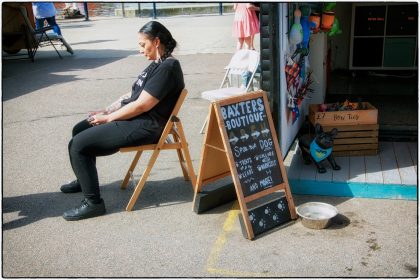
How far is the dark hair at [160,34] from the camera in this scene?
12.8 feet

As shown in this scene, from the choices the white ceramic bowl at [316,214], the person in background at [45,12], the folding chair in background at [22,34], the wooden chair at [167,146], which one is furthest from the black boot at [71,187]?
the person in background at [45,12]

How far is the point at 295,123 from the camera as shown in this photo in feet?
16.6

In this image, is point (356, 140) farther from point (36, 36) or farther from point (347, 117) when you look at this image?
point (36, 36)

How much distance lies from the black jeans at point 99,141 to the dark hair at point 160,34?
26.3 inches

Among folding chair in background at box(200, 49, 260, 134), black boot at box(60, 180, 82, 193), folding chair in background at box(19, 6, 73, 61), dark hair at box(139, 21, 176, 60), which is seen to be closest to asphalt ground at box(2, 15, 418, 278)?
black boot at box(60, 180, 82, 193)

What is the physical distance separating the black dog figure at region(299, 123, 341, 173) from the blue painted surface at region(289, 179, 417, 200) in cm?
22

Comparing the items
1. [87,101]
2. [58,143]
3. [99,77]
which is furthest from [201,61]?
[58,143]

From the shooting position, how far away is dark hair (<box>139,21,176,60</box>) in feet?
12.8

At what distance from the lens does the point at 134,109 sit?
389 cm

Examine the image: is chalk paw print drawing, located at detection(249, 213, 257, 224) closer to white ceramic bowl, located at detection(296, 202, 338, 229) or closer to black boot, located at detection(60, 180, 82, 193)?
white ceramic bowl, located at detection(296, 202, 338, 229)

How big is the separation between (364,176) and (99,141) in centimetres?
245

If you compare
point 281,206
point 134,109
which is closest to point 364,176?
point 281,206

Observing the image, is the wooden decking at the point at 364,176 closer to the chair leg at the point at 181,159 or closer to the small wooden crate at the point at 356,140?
the small wooden crate at the point at 356,140

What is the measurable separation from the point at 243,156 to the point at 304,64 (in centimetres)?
203
